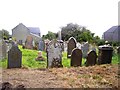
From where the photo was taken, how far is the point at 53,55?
1162 cm

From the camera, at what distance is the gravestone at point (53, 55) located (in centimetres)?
1156

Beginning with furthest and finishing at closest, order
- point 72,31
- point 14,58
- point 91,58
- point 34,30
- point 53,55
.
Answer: point 34,30, point 72,31, point 91,58, point 53,55, point 14,58

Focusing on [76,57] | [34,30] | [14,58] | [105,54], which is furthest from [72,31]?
[14,58]

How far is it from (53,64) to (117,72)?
13.2ft

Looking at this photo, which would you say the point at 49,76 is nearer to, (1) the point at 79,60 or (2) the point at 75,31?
(1) the point at 79,60

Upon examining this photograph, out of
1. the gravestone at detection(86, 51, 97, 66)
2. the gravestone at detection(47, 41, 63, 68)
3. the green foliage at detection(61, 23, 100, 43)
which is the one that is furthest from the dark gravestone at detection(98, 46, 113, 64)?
the green foliage at detection(61, 23, 100, 43)

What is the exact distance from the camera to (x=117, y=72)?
802 cm

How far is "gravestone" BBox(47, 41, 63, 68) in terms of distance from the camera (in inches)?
455

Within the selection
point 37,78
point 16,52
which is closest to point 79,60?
point 16,52

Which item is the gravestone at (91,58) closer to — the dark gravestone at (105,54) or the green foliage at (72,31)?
the dark gravestone at (105,54)

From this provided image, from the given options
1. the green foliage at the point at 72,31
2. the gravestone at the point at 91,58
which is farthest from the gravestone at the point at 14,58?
the green foliage at the point at 72,31

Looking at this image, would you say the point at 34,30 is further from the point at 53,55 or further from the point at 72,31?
the point at 53,55

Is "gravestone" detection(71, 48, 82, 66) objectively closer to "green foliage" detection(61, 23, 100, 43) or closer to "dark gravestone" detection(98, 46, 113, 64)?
"dark gravestone" detection(98, 46, 113, 64)

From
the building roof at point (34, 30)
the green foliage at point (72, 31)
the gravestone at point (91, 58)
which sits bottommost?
the gravestone at point (91, 58)
